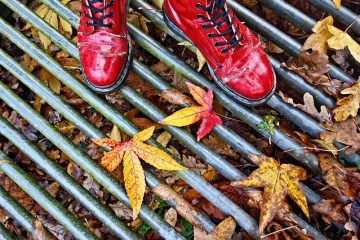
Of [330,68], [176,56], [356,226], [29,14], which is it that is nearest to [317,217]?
[356,226]

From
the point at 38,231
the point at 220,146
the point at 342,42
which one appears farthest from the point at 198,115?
the point at 38,231

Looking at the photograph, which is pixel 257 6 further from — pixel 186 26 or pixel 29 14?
pixel 29 14

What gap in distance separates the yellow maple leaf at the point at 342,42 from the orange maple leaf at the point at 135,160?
63 centimetres

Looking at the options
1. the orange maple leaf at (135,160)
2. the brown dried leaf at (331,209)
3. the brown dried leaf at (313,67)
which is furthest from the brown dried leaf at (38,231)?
the brown dried leaf at (313,67)

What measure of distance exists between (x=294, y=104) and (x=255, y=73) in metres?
0.17

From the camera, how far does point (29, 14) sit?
1.72 meters

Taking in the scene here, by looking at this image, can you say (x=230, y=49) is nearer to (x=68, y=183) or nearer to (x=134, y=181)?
(x=134, y=181)

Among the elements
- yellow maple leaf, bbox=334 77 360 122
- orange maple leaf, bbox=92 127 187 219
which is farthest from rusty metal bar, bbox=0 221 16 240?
yellow maple leaf, bbox=334 77 360 122

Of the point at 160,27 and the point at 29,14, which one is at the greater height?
the point at 160,27

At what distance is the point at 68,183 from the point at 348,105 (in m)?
0.95

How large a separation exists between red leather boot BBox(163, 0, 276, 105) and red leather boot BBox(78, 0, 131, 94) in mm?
191

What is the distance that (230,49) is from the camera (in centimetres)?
150

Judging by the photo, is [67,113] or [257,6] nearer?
[67,113]

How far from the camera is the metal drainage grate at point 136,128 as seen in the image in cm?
150
